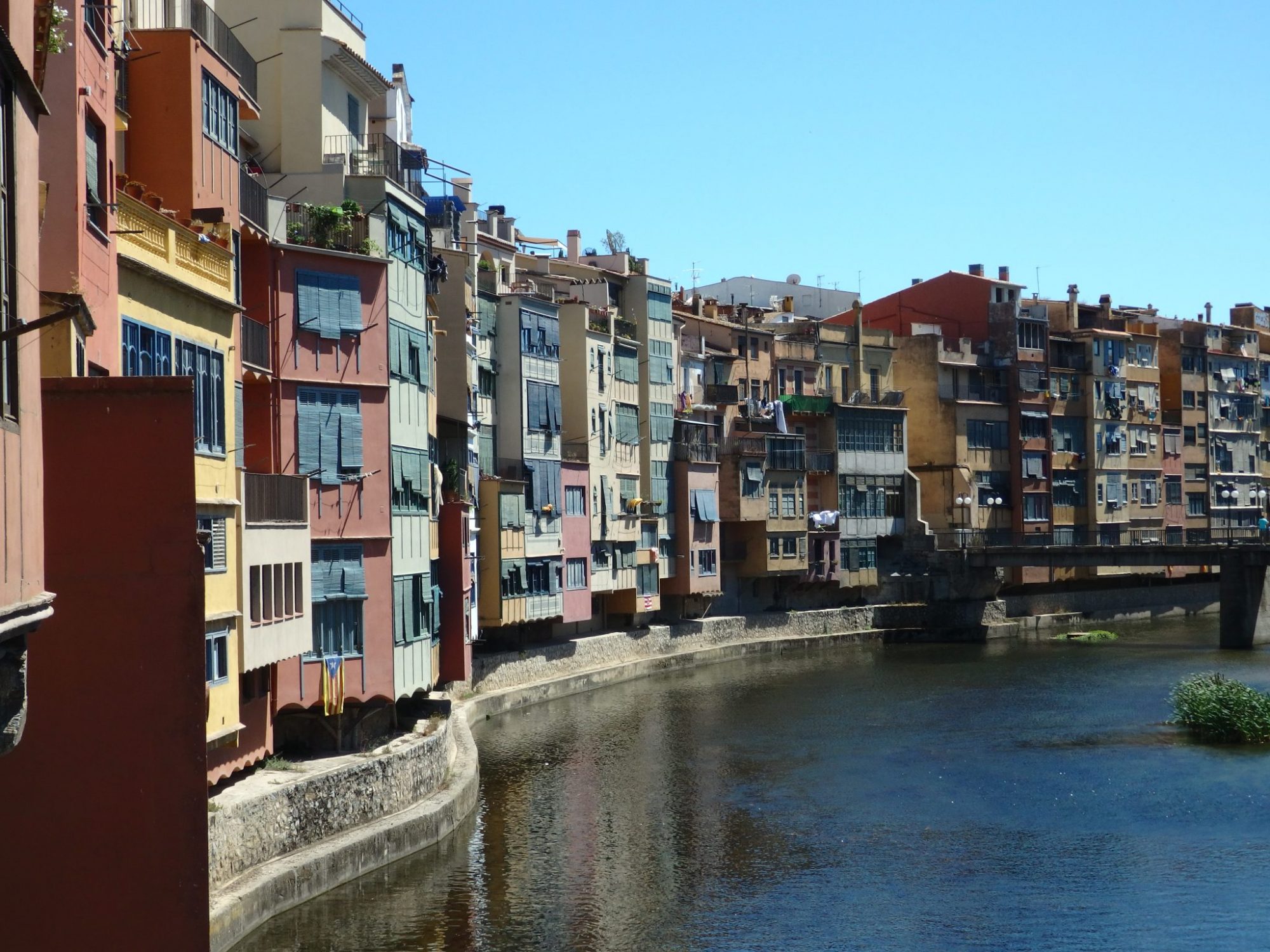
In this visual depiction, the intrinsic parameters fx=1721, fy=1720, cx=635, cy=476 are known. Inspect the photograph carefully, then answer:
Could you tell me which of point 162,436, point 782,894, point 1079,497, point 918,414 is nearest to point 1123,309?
point 1079,497

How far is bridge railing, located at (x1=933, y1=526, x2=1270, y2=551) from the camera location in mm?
84188

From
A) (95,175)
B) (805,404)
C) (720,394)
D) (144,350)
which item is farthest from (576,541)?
(95,175)

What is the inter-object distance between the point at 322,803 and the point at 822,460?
56094mm

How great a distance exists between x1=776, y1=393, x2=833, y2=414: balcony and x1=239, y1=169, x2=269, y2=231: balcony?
49.4m

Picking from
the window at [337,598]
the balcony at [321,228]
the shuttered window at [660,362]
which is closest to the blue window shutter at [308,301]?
the balcony at [321,228]

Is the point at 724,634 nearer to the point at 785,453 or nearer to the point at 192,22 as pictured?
the point at 785,453

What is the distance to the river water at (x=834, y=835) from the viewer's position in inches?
1045

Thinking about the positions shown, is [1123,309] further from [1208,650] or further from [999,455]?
[1208,650]

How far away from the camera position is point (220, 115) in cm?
2689

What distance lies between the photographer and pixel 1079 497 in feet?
310

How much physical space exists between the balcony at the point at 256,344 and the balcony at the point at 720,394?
45908mm

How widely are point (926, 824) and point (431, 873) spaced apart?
443 inches

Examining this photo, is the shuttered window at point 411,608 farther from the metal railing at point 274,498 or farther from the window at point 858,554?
the window at point 858,554

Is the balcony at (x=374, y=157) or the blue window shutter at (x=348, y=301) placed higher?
the balcony at (x=374, y=157)
